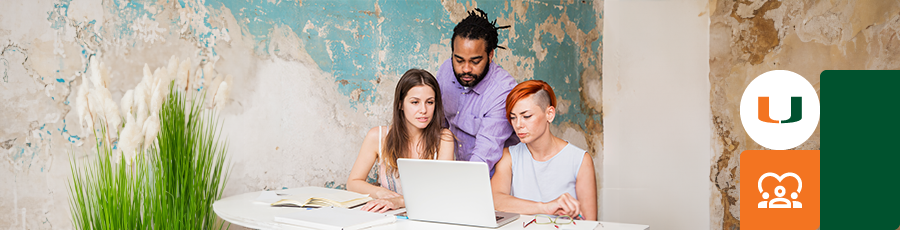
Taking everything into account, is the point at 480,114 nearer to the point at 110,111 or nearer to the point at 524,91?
the point at 524,91

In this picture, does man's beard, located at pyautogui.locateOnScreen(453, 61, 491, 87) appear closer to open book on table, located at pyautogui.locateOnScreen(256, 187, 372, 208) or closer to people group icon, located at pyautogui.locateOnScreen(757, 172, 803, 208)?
open book on table, located at pyautogui.locateOnScreen(256, 187, 372, 208)

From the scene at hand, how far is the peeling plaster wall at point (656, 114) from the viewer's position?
4.17 m

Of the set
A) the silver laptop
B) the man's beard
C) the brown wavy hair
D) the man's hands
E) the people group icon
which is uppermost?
the man's beard

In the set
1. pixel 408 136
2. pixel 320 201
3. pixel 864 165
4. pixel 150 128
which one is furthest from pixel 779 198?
pixel 150 128

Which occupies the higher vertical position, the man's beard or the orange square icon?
the man's beard

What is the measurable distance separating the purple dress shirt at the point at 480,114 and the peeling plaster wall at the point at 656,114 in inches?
69.0

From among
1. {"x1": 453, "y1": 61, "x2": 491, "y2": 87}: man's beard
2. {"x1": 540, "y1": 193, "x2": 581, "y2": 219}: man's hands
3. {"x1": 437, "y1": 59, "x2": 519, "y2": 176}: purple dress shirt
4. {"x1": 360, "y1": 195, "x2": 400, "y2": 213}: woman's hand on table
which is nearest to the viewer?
{"x1": 360, "y1": 195, "x2": 400, "y2": 213}: woman's hand on table

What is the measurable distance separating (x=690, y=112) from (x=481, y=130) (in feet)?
6.76

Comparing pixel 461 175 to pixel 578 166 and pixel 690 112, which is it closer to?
pixel 578 166

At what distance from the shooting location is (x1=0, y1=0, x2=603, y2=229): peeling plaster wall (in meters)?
2.14

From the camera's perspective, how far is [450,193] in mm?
1849

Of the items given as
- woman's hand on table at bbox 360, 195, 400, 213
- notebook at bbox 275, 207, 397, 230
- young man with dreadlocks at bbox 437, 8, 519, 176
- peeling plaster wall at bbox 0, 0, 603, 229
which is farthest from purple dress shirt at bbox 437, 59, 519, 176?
notebook at bbox 275, 207, 397, 230

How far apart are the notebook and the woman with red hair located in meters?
0.87

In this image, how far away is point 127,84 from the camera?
235cm
